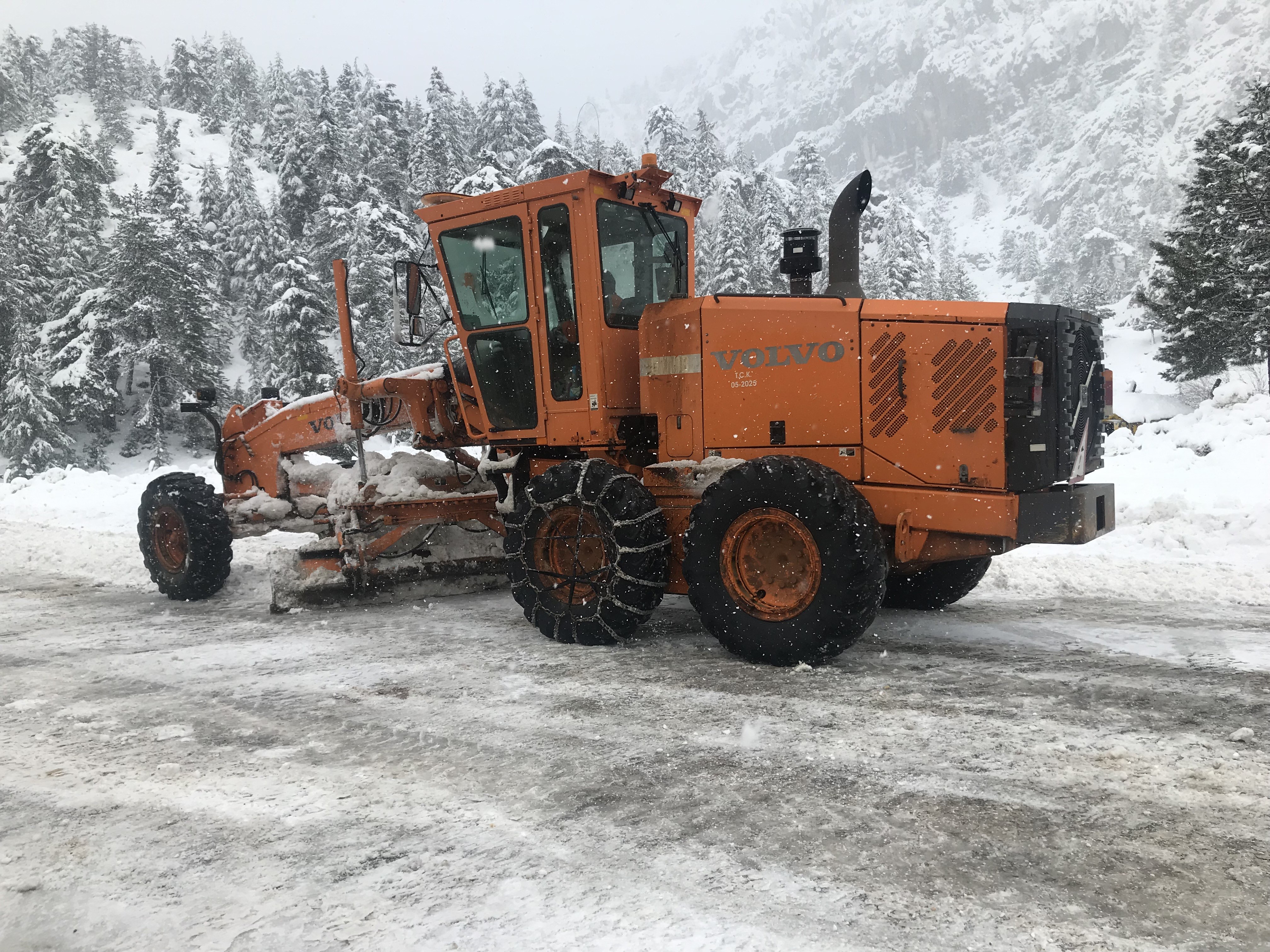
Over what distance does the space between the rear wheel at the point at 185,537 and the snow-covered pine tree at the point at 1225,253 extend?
2906cm

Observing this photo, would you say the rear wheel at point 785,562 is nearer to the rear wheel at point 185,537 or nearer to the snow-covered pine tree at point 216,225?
the rear wheel at point 185,537

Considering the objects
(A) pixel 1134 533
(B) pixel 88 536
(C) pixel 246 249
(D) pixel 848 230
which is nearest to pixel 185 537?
(B) pixel 88 536

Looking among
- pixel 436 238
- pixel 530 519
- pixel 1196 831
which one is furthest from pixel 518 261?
pixel 1196 831

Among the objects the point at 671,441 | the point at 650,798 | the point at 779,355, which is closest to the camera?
the point at 650,798

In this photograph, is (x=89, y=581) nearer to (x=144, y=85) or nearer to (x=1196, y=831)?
(x=1196, y=831)

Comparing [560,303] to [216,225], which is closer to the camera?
[560,303]

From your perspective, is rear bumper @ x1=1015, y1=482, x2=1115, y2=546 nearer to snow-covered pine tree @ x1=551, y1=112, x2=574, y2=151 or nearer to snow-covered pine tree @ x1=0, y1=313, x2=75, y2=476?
snow-covered pine tree @ x1=0, y1=313, x2=75, y2=476

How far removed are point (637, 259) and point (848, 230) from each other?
1.49 metres

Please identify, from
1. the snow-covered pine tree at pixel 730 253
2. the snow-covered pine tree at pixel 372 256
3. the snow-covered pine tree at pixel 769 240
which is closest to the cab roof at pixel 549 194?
the snow-covered pine tree at pixel 372 256

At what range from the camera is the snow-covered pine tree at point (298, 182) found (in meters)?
38.0

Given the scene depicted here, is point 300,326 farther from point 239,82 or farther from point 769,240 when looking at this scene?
point 239,82

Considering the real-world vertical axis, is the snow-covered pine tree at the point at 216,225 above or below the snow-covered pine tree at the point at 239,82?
below

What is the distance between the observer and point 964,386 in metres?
4.81

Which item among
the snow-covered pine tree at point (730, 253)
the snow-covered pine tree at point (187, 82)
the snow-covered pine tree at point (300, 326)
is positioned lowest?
the snow-covered pine tree at point (300, 326)
